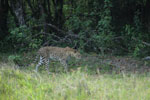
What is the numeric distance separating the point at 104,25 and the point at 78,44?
184cm

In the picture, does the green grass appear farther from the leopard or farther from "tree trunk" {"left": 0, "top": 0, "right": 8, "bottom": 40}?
"tree trunk" {"left": 0, "top": 0, "right": 8, "bottom": 40}

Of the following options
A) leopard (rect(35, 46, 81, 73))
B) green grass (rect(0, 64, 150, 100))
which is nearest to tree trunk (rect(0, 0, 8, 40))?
leopard (rect(35, 46, 81, 73))

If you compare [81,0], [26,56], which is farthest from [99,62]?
[81,0]

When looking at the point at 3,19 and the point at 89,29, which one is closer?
the point at 89,29

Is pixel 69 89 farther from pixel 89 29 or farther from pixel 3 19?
pixel 3 19

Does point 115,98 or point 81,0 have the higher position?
point 81,0

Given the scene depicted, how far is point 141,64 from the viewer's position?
33.6 feet

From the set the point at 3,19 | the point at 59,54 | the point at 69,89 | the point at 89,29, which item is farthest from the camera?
the point at 3,19

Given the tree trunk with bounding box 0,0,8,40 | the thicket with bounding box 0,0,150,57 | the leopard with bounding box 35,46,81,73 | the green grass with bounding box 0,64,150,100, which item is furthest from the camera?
the tree trunk with bounding box 0,0,8,40

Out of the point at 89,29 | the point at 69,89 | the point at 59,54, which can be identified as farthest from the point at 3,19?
Answer: the point at 69,89

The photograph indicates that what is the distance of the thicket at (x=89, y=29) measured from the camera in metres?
12.5

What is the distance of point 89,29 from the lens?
44.1ft

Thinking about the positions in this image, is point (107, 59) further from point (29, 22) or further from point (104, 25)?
point (29, 22)

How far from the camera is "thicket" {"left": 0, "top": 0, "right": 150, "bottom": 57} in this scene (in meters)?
12.5
